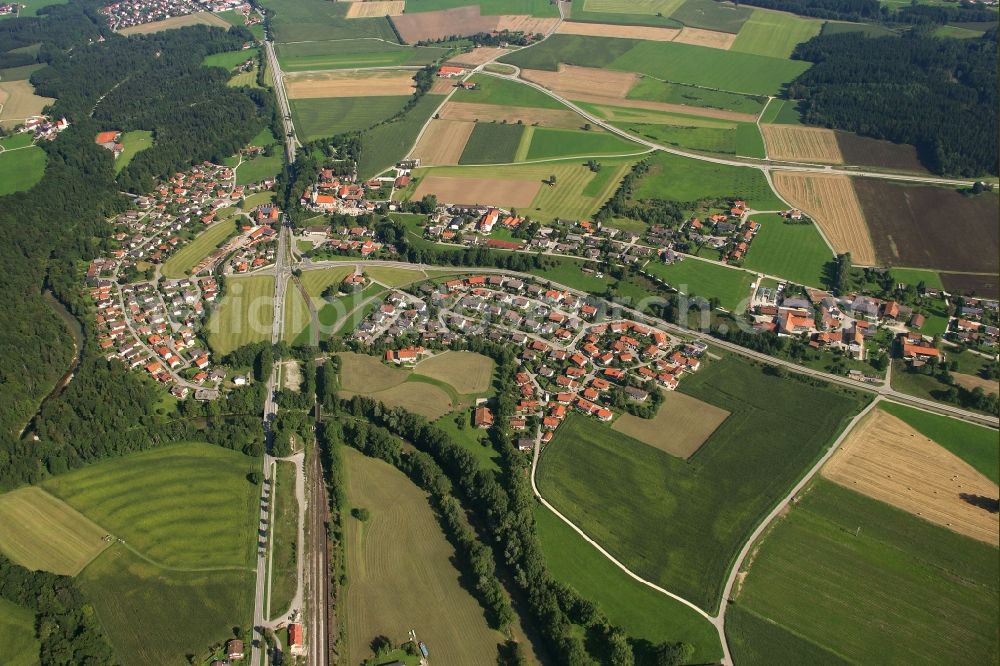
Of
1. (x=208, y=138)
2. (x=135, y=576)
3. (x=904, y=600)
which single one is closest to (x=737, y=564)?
(x=904, y=600)

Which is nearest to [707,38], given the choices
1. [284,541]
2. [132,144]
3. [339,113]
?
[339,113]

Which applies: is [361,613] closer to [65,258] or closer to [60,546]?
[60,546]

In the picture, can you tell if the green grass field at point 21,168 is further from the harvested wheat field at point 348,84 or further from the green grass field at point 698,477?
the green grass field at point 698,477

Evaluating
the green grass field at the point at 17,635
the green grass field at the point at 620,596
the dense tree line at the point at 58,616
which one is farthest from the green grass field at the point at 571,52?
the green grass field at the point at 17,635

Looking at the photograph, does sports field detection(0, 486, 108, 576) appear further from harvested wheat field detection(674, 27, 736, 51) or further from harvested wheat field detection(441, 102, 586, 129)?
harvested wheat field detection(674, 27, 736, 51)

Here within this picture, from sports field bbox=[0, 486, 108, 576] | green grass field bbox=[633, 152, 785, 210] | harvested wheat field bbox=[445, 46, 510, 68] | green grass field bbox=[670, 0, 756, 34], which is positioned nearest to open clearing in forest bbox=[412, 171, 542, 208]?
green grass field bbox=[633, 152, 785, 210]

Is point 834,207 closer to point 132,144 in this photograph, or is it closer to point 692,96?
Answer: point 692,96

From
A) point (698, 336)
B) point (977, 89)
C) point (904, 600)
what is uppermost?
point (977, 89)
